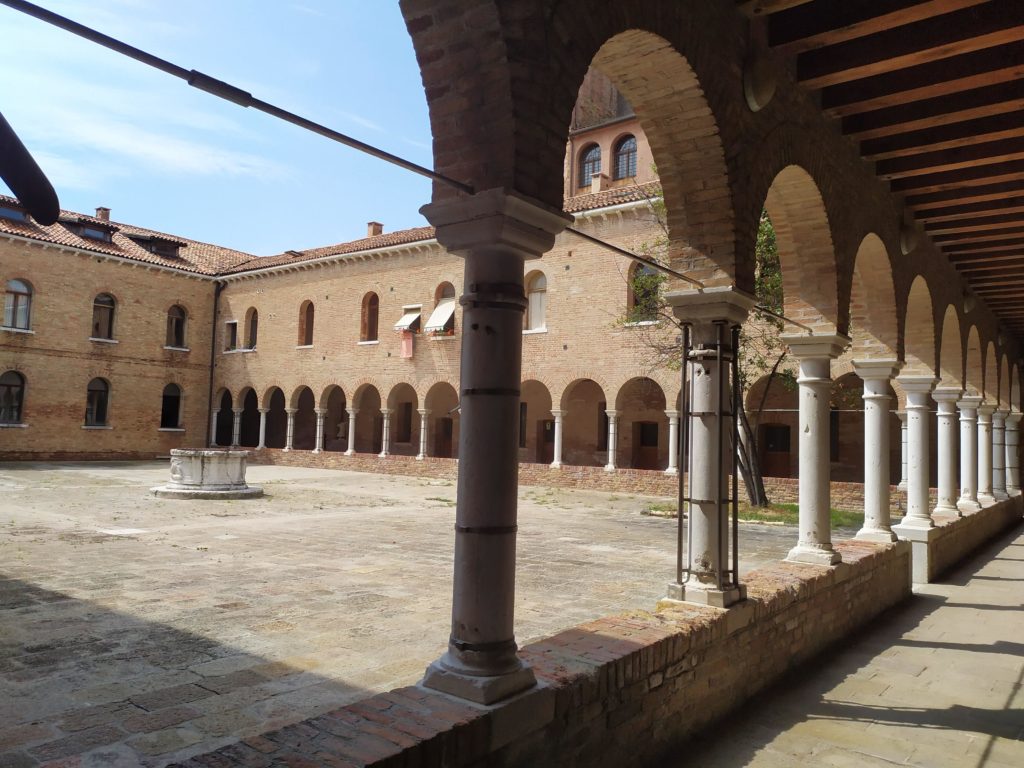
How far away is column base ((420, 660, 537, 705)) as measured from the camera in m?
2.64

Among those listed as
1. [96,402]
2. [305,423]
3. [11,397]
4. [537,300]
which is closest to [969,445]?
[537,300]

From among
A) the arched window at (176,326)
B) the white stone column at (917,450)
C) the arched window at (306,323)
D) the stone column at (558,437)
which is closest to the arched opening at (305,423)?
the arched window at (306,323)

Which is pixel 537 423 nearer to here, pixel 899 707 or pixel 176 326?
pixel 176 326

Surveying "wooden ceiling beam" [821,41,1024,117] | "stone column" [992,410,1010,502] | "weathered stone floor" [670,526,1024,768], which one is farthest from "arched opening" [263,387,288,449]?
"wooden ceiling beam" [821,41,1024,117]

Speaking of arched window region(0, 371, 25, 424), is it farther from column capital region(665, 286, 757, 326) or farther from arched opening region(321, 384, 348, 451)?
column capital region(665, 286, 757, 326)

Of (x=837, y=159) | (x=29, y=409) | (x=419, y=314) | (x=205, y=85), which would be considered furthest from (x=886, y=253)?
(x=29, y=409)

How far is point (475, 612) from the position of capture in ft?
9.13

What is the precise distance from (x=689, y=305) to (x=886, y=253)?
371 centimetres

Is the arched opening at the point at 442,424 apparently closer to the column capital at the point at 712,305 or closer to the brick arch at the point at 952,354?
the brick arch at the point at 952,354

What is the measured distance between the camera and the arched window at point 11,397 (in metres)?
23.5

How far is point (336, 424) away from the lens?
3028 cm

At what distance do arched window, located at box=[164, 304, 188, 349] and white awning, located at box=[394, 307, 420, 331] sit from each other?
9.67 m

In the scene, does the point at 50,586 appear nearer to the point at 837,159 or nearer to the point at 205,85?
the point at 205,85

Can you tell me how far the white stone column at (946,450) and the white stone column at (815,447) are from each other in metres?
6.00
